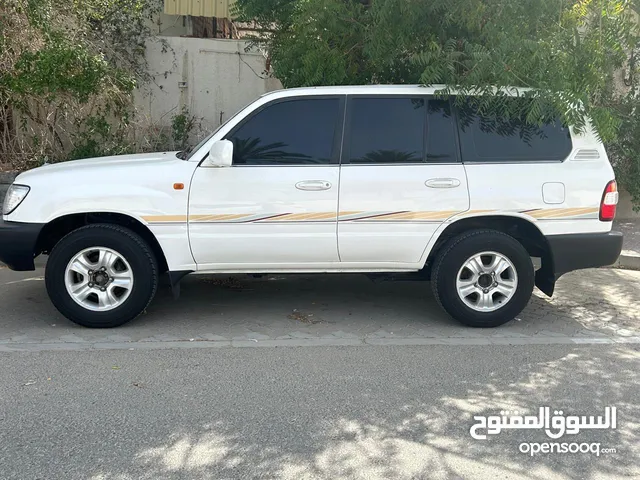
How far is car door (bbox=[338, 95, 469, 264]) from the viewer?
5594 millimetres

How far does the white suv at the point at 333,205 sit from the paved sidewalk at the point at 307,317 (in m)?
0.29

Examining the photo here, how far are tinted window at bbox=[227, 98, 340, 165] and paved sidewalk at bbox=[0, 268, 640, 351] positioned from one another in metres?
1.47

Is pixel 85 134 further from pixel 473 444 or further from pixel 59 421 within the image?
pixel 473 444

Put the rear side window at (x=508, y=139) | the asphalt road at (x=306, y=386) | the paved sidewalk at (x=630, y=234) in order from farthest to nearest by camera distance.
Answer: the paved sidewalk at (x=630, y=234) < the rear side window at (x=508, y=139) < the asphalt road at (x=306, y=386)

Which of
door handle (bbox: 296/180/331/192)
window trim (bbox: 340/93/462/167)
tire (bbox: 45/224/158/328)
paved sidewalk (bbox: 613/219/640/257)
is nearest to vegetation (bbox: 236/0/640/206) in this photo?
window trim (bbox: 340/93/462/167)

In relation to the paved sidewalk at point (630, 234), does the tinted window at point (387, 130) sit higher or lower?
higher

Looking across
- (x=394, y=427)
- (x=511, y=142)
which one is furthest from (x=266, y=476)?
(x=511, y=142)

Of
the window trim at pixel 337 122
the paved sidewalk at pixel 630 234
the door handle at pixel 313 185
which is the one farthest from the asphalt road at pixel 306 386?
the paved sidewalk at pixel 630 234


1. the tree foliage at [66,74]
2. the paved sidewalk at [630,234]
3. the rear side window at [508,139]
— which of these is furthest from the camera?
the tree foliage at [66,74]

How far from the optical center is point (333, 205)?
219 inches

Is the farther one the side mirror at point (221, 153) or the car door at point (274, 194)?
the car door at point (274, 194)

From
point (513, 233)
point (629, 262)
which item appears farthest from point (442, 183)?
point (629, 262)

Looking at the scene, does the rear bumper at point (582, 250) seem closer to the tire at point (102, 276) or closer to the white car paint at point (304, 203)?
the white car paint at point (304, 203)

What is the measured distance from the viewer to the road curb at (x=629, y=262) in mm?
8424
